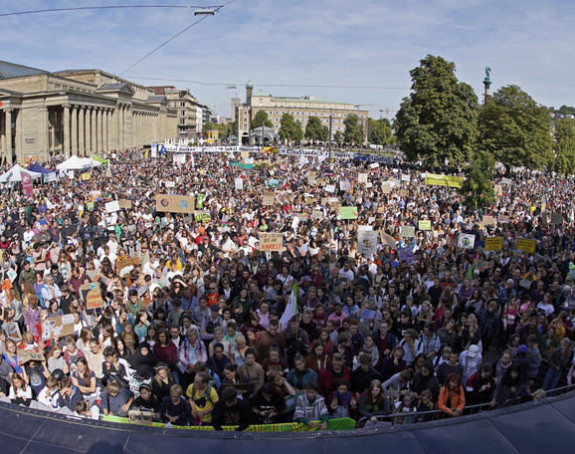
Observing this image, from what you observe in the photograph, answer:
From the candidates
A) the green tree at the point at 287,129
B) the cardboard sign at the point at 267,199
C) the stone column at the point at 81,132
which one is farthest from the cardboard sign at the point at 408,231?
the green tree at the point at 287,129

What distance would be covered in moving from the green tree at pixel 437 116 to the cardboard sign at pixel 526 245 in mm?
35154

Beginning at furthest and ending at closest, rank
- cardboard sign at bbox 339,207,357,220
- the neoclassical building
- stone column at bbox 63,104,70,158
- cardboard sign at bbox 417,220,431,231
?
stone column at bbox 63,104,70,158 → the neoclassical building → cardboard sign at bbox 339,207,357,220 → cardboard sign at bbox 417,220,431,231

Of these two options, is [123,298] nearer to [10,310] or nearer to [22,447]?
[10,310]

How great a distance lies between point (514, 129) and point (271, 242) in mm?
45011

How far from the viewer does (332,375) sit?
22.9 ft

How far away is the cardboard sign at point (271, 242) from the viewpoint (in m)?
14.5

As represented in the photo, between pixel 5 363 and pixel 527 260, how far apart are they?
12.4 metres

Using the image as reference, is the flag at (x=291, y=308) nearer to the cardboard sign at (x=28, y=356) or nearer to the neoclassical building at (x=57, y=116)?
the cardboard sign at (x=28, y=356)

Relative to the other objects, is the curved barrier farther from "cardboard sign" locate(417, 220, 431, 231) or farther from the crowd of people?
"cardboard sign" locate(417, 220, 431, 231)

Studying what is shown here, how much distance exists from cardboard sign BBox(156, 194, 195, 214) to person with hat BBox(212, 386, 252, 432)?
1427 centimetres

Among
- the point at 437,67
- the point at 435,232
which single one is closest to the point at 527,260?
the point at 435,232

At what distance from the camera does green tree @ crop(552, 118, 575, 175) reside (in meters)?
75.3

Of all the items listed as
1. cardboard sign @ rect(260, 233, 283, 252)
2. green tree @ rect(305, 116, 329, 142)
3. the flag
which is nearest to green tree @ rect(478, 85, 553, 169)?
cardboard sign @ rect(260, 233, 283, 252)

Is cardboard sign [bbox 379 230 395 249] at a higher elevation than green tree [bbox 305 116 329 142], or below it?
below
